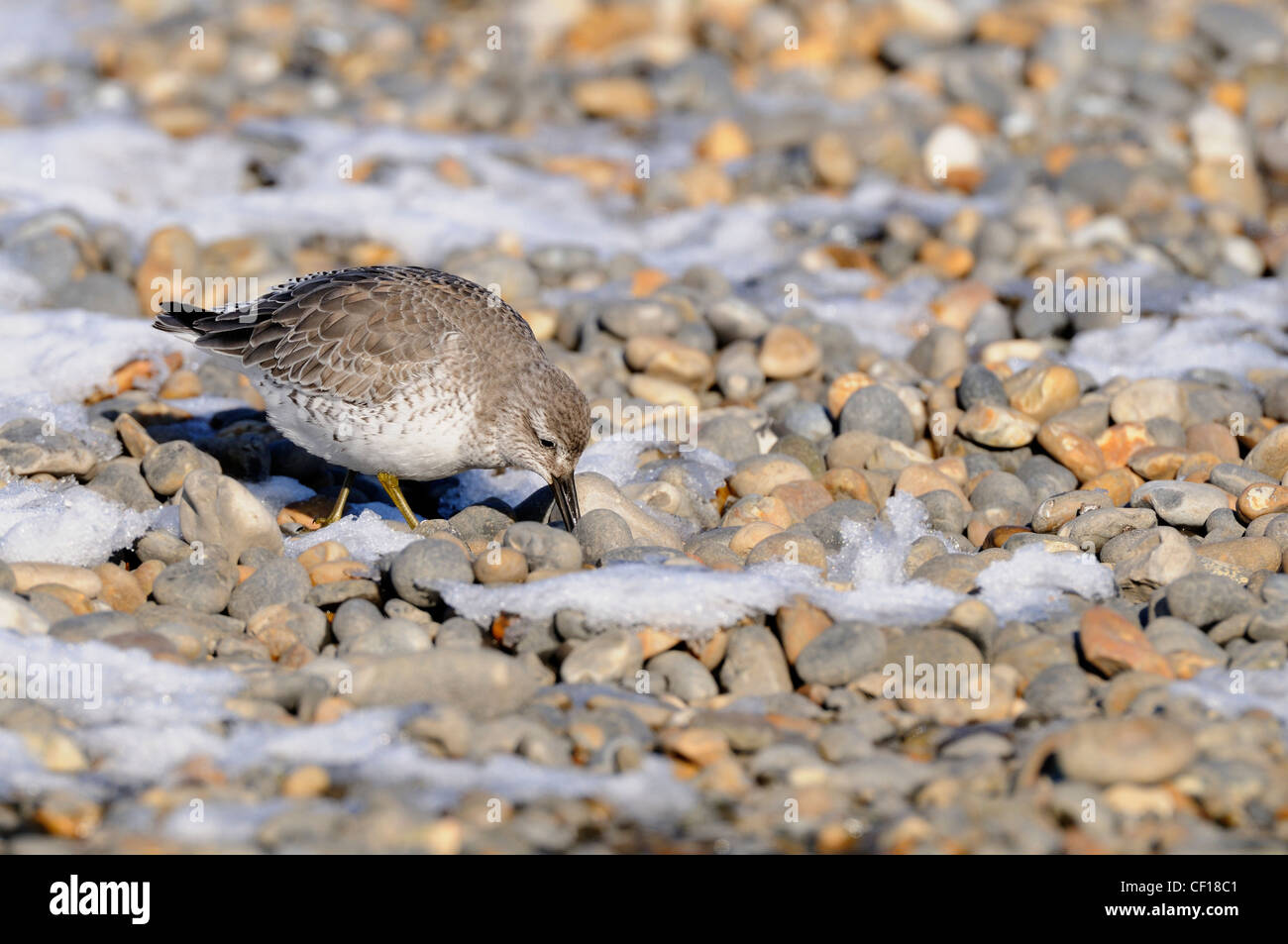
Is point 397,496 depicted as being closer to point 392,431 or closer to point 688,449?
point 392,431

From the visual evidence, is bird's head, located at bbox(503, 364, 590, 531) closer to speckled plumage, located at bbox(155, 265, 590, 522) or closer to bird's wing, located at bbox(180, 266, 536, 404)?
speckled plumage, located at bbox(155, 265, 590, 522)

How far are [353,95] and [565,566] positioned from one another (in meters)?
9.54

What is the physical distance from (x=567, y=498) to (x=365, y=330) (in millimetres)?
1391

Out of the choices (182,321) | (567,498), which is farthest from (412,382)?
(182,321)

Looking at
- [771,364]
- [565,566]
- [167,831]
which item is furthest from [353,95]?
[167,831]

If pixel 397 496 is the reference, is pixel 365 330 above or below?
above

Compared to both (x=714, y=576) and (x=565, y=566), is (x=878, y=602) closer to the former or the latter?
(x=714, y=576)

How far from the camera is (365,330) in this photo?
7.00 m

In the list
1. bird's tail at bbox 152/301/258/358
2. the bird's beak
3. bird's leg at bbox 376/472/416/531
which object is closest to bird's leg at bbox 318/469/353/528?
bird's leg at bbox 376/472/416/531

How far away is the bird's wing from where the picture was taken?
6.86m

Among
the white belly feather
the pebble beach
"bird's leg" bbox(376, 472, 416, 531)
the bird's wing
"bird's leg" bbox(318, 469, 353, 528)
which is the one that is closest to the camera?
the pebble beach

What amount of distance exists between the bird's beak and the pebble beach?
168mm

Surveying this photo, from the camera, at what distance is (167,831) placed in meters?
4.60

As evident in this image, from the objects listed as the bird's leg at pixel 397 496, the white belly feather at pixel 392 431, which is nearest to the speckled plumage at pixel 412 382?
the white belly feather at pixel 392 431
